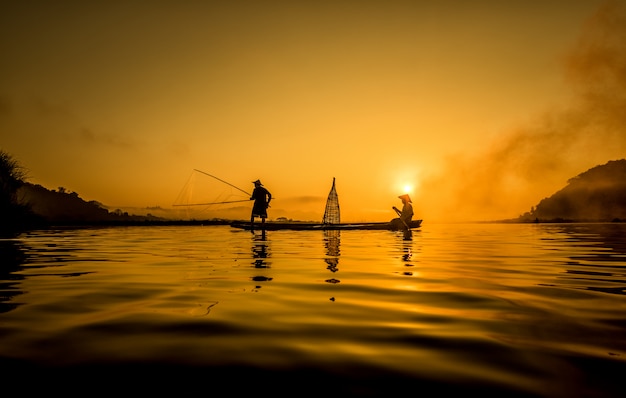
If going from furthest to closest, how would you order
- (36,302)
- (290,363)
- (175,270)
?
(175,270)
(36,302)
(290,363)

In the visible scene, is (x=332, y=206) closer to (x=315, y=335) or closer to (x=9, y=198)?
(x=9, y=198)

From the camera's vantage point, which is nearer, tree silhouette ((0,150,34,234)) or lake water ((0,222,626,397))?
lake water ((0,222,626,397))

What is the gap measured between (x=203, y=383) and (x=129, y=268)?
26.1 feet

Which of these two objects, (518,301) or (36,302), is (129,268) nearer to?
(36,302)

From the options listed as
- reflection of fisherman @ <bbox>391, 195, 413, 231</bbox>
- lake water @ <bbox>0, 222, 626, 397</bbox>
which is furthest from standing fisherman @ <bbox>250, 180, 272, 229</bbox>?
lake water @ <bbox>0, 222, 626, 397</bbox>

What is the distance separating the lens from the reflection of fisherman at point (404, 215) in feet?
106

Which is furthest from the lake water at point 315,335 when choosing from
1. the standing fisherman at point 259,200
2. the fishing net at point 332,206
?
the fishing net at point 332,206

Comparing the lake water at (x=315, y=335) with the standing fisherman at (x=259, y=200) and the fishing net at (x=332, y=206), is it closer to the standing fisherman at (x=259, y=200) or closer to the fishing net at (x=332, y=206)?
the standing fisherman at (x=259, y=200)

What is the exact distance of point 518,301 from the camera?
5.60m

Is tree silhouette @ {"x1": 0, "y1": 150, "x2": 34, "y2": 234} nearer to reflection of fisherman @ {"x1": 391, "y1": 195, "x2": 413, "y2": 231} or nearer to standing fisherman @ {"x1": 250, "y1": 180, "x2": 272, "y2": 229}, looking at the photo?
standing fisherman @ {"x1": 250, "y1": 180, "x2": 272, "y2": 229}

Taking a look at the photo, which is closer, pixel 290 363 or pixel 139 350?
pixel 290 363

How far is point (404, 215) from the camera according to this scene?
3319 centimetres

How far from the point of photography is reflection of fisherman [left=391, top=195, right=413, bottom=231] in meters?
32.4

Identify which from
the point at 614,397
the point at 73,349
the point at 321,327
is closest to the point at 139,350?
the point at 73,349
